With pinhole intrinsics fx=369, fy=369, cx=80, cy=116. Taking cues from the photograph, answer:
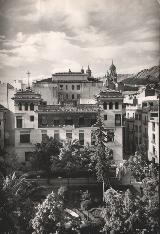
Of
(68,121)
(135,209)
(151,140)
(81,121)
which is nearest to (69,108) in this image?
(68,121)

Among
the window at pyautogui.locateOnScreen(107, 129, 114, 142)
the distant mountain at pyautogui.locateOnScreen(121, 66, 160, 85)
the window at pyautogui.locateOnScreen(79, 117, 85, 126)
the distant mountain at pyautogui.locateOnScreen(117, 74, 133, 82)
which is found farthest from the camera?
the window at pyautogui.locateOnScreen(79, 117, 85, 126)

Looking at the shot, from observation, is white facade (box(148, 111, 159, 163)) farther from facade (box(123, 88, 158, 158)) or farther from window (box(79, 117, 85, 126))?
window (box(79, 117, 85, 126))

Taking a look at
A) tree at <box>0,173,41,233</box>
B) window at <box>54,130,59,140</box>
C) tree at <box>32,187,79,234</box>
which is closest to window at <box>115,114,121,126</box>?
window at <box>54,130,59,140</box>

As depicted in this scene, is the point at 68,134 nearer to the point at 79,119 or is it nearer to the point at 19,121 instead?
the point at 79,119

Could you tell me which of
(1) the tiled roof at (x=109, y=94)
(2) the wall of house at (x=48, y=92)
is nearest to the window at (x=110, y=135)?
(1) the tiled roof at (x=109, y=94)

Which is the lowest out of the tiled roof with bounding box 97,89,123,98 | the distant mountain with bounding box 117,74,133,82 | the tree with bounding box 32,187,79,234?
the tree with bounding box 32,187,79,234
